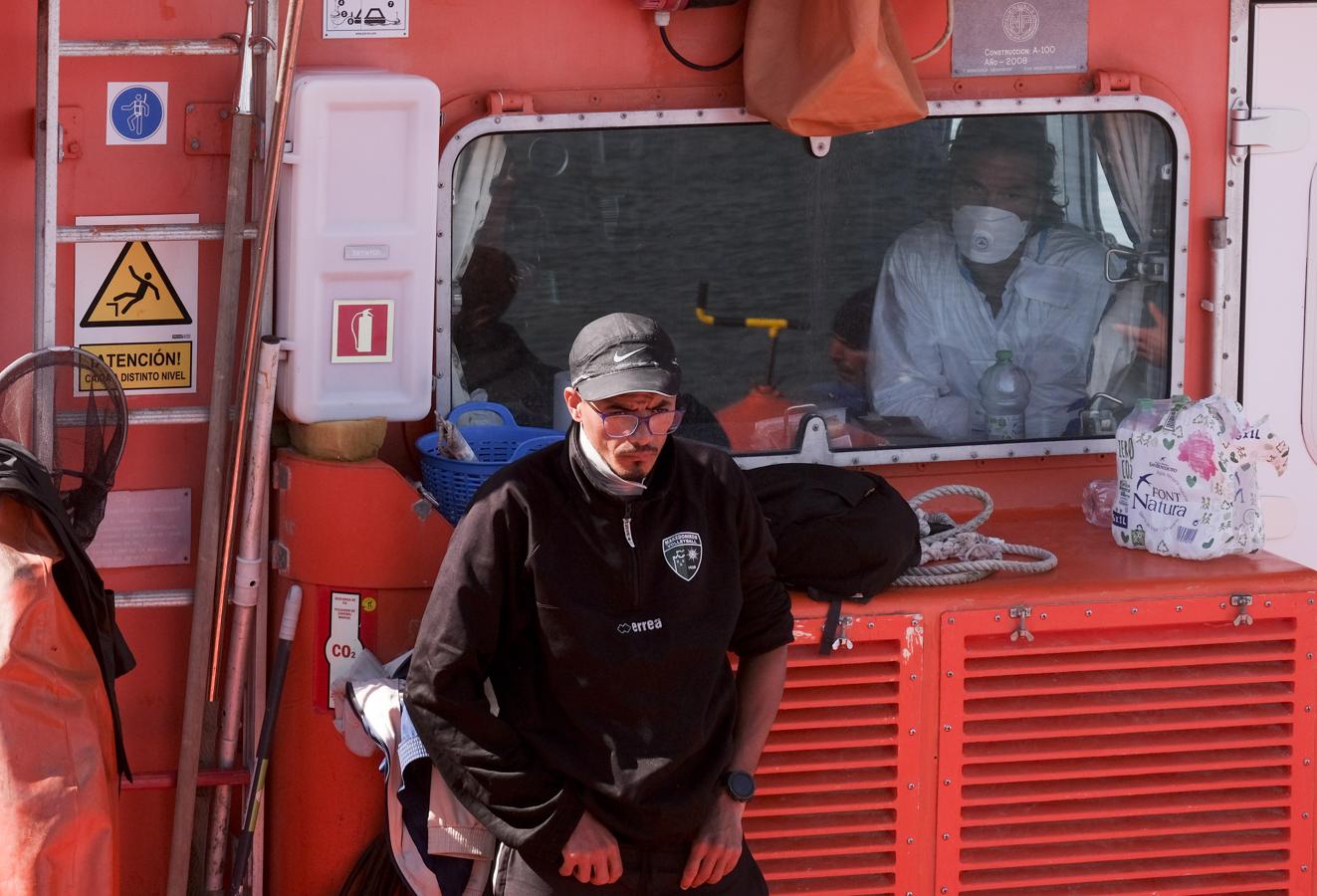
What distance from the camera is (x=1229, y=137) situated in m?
4.76

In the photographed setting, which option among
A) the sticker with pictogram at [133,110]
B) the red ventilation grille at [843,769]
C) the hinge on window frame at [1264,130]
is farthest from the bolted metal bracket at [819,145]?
the sticker with pictogram at [133,110]

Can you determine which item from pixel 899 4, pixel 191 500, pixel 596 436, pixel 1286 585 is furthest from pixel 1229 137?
pixel 191 500

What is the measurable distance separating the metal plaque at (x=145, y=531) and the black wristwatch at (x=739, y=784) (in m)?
1.61

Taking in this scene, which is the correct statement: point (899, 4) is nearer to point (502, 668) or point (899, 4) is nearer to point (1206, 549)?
point (1206, 549)

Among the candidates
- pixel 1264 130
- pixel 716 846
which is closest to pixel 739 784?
pixel 716 846

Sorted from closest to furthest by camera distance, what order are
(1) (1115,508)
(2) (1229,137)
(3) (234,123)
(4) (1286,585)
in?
(3) (234,123)
(4) (1286,585)
(1) (1115,508)
(2) (1229,137)

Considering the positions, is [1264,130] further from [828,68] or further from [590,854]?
[590,854]

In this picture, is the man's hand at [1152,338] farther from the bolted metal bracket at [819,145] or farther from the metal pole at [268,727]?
the metal pole at [268,727]

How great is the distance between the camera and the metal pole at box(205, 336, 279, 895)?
3918 millimetres

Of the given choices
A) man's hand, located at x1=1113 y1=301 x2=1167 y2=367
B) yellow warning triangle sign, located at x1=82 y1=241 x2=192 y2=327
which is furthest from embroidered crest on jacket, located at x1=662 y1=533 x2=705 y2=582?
man's hand, located at x1=1113 y1=301 x2=1167 y2=367

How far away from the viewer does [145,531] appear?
164 inches

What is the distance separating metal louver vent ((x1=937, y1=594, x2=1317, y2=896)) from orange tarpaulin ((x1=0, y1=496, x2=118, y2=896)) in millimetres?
1937

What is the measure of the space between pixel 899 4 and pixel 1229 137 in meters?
1.04

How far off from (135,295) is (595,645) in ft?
5.48
